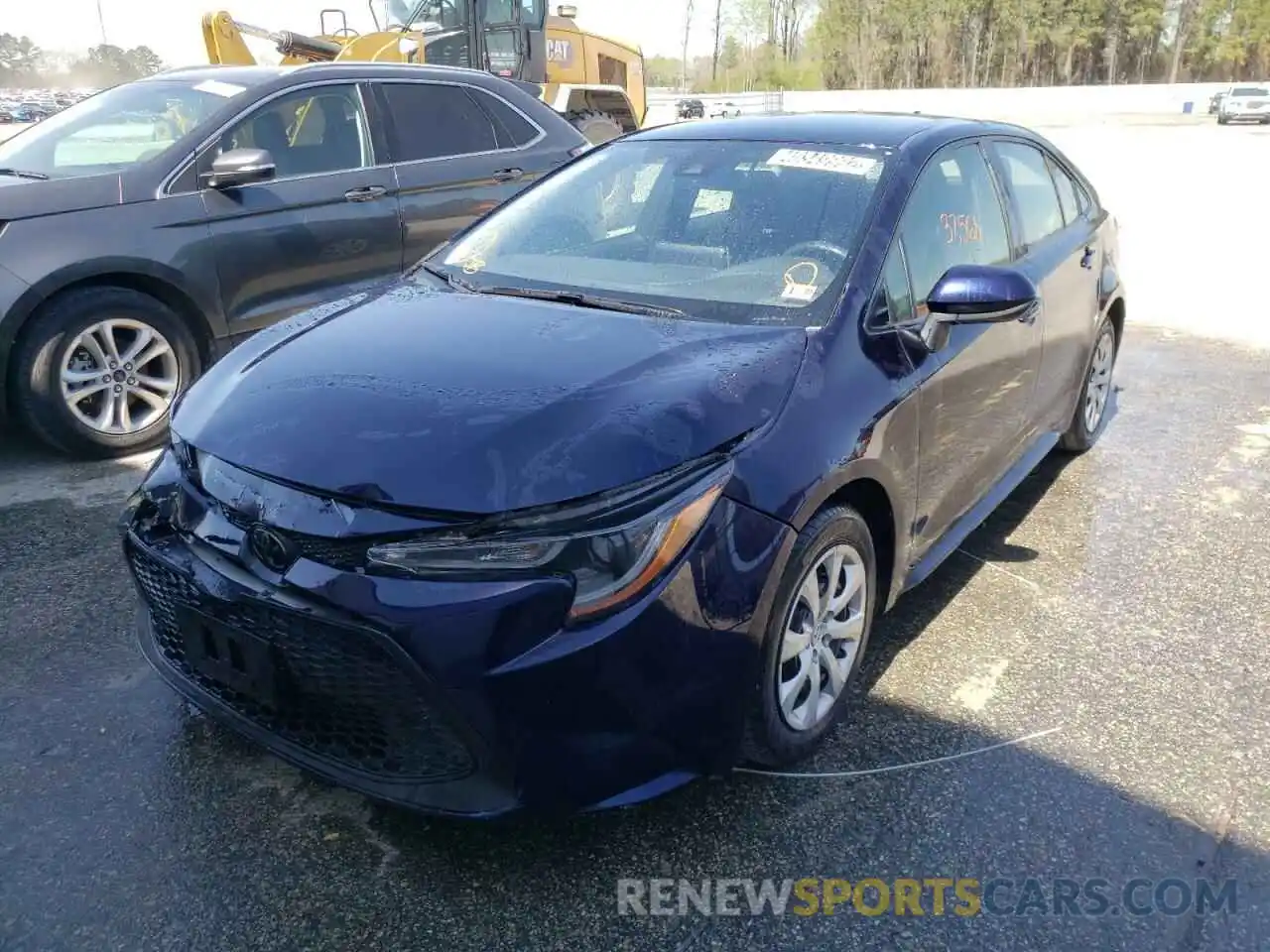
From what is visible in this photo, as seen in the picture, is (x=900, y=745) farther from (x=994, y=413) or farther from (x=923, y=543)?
(x=994, y=413)

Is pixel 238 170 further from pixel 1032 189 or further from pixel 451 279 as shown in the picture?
pixel 1032 189

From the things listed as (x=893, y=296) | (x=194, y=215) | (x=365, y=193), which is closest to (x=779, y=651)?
(x=893, y=296)

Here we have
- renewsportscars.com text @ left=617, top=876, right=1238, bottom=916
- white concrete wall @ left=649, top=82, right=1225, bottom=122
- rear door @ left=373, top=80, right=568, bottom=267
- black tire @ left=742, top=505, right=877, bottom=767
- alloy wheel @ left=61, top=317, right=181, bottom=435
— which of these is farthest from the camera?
white concrete wall @ left=649, top=82, right=1225, bottom=122

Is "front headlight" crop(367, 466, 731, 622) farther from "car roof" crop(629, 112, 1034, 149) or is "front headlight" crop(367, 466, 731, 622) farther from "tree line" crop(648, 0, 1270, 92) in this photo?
"tree line" crop(648, 0, 1270, 92)

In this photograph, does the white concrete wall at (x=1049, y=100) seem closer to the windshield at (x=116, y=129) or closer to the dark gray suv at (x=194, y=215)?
the dark gray suv at (x=194, y=215)

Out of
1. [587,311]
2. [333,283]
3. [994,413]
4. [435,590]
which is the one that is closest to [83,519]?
[333,283]

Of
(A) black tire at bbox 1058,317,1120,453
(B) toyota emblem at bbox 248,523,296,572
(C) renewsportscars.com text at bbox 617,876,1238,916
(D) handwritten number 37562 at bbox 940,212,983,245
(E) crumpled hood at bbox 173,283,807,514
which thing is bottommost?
(C) renewsportscars.com text at bbox 617,876,1238,916

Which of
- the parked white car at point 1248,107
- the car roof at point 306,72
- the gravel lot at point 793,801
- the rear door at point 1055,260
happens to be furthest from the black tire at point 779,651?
the parked white car at point 1248,107

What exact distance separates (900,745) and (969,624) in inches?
32.0

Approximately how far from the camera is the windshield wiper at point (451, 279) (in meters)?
3.13

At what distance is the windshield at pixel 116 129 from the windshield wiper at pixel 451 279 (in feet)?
7.57

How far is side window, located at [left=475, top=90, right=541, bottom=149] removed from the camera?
613cm

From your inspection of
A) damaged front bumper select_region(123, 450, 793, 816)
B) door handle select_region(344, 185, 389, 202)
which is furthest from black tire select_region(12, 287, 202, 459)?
damaged front bumper select_region(123, 450, 793, 816)

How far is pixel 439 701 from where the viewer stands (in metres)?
2.02
